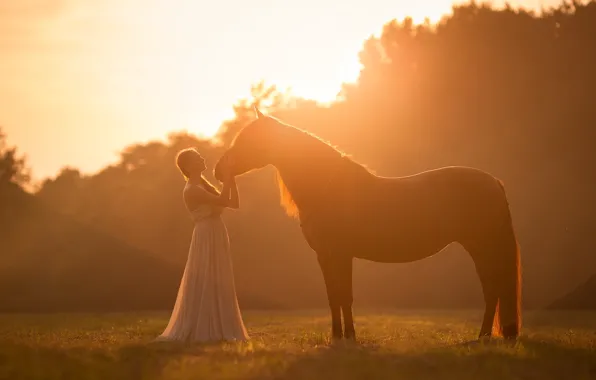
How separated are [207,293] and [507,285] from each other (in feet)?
13.5

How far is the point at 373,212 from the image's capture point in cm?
929

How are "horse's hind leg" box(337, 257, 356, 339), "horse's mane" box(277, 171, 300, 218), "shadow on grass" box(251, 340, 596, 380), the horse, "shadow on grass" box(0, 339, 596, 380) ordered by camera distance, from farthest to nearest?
"horse's mane" box(277, 171, 300, 218), the horse, "horse's hind leg" box(337, 257, 356, 339), "shadow on grass" box(251, 340, 596, 380), "shadow on grass" box(0, 339, 596, 380)

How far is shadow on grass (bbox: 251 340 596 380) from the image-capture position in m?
6.56

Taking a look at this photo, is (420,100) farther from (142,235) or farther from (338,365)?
(338,365)

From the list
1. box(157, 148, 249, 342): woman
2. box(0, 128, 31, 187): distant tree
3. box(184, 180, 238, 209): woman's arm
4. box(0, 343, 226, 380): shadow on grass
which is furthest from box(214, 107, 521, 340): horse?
box(0, 128, 31, 187): distant tree

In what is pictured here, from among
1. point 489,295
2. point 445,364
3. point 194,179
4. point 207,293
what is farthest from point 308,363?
point 194,179

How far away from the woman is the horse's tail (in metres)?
3.51

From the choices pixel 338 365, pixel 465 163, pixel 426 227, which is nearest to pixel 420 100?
pixel 465 163

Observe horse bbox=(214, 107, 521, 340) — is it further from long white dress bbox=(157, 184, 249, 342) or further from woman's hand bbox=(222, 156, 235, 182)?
long white dress bbox=(157, 184, 249, 342)

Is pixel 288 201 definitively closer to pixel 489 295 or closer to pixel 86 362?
pixel 489 295

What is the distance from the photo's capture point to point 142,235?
27125mm

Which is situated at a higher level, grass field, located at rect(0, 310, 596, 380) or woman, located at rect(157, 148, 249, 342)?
woman, located at rect(157, 148, 249, 342)

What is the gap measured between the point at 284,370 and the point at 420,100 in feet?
87.8

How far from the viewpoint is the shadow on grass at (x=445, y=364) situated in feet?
21.5
